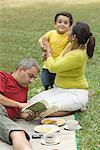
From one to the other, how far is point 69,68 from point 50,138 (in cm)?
112

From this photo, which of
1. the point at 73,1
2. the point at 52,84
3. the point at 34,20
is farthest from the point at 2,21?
the point at 52,84

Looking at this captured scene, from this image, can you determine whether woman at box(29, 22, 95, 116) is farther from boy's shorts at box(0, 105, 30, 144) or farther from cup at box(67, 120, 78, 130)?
boy's shorts at box(0, 105, 30, 144)

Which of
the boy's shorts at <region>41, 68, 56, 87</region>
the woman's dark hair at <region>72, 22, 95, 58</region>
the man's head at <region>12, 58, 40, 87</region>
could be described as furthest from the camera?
the boy's shorts at <region>41, 68, 56, 87</region>

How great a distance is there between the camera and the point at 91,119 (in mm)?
5312

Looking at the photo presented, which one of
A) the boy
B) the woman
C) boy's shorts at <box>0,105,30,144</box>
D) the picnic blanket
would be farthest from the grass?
the boy

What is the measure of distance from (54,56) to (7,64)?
2.47 metres

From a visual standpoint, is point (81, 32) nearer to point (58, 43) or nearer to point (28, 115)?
point (58, 43)

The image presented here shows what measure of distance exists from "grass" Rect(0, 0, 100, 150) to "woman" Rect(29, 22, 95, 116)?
205mm

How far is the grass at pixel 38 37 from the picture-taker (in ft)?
16.8

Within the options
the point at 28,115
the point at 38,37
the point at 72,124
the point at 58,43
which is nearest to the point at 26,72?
the point at 28,115

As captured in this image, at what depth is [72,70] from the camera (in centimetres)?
546

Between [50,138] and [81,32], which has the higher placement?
[81,32]

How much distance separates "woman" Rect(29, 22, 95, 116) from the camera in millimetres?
5312

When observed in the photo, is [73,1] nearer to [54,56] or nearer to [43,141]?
[54,56]
